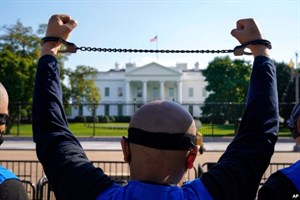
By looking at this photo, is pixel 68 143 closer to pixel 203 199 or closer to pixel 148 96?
pixel 203 199

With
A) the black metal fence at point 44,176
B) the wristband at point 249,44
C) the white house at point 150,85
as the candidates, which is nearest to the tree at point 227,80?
the white house at point 150,85

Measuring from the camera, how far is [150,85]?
91.4m

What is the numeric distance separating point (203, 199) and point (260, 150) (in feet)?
1.05

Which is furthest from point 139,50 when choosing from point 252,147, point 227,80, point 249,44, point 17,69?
point 227,80

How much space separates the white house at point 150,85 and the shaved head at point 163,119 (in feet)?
271

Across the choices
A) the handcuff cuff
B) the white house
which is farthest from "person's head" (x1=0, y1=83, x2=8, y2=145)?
the white house

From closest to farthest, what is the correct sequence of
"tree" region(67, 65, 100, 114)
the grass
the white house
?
the grass → "tree" region(67, 65, 100, 114) → the white house

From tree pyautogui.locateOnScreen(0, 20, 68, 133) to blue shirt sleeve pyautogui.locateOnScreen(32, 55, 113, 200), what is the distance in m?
35.9

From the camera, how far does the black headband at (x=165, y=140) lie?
1.57m

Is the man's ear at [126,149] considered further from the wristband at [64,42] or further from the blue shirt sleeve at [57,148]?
the wristband at [64,42]

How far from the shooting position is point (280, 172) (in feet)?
8.09

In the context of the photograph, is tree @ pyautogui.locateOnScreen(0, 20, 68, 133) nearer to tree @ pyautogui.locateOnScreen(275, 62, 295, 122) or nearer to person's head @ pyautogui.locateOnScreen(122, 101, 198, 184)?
tree @ pyautogui.locateOnScreen(275, 62, 295, 122)

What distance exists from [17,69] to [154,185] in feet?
132

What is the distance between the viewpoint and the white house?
8844 centimetres
